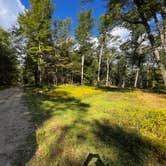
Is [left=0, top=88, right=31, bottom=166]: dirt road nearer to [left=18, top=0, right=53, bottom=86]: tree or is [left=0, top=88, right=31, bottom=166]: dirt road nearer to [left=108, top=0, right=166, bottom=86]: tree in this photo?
[left=108, top=0, right=166, bottom=86]: tree

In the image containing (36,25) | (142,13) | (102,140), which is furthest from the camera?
(36,25)

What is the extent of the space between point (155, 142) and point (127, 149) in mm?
1050

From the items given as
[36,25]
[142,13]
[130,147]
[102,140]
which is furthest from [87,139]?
[36,25]

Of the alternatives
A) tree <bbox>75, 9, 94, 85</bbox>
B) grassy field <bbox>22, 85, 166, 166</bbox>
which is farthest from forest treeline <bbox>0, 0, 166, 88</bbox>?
grassy field <bbox>22, 85, 166, 166</bbox>

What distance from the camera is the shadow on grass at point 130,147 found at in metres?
4.37

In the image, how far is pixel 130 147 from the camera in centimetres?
502

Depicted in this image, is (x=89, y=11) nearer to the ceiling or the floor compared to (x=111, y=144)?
nearer to the ceiling

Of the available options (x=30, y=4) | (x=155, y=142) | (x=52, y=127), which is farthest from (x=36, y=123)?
(x=30, y=4)

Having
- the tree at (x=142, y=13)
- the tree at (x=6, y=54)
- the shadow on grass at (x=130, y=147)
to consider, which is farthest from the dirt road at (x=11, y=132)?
the tree at (x=6, y=54)

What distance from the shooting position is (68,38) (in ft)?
118

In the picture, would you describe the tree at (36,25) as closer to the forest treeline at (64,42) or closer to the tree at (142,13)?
the forest treeline at (64,42)

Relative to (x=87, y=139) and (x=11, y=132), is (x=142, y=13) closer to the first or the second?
(x=87, y=139)

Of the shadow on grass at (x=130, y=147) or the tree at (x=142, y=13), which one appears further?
the tree at (x=142, y=13)

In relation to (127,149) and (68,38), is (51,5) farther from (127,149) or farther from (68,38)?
(127,149)
